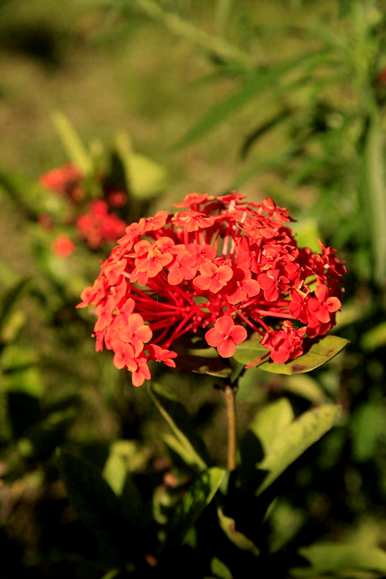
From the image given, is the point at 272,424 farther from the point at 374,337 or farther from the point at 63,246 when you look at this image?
the point at 63,246

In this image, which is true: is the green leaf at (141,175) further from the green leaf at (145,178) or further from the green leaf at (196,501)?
the green leaf at (196,501)

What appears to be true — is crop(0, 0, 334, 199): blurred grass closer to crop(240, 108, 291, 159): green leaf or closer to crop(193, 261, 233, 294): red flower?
crop(240, 108, 291, 159): green leaf

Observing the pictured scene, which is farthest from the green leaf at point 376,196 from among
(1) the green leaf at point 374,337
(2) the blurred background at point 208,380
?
(1) the green leaf at point 374,337

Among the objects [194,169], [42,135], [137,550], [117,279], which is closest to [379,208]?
[117,279]

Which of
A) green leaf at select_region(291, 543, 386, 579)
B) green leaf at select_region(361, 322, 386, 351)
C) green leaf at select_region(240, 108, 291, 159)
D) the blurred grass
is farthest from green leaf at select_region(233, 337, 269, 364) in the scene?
the blurred grass

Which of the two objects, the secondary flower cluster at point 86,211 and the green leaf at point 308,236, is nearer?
the green leaf at point 308,236
